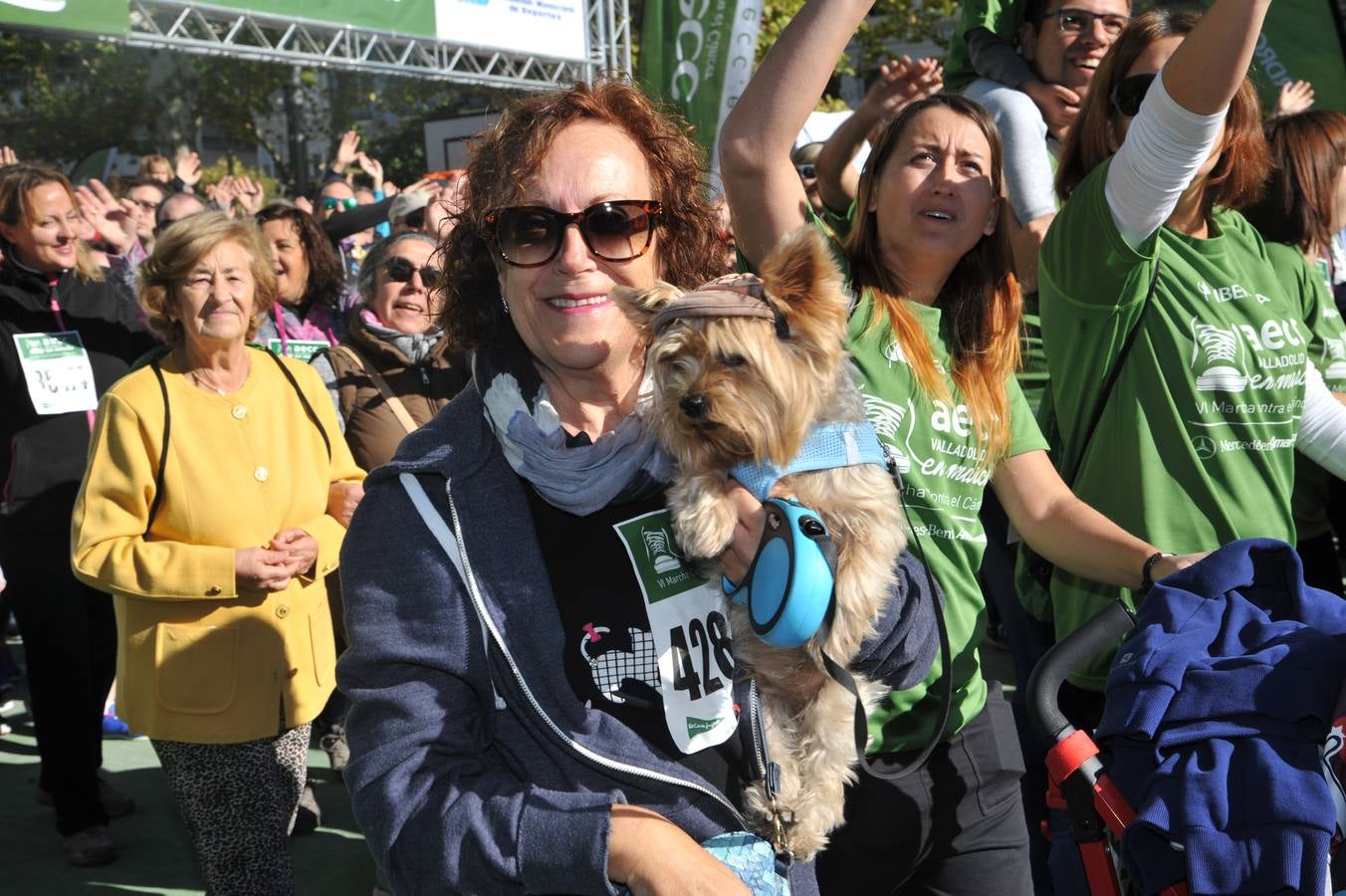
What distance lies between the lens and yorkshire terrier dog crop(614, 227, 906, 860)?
2.06m

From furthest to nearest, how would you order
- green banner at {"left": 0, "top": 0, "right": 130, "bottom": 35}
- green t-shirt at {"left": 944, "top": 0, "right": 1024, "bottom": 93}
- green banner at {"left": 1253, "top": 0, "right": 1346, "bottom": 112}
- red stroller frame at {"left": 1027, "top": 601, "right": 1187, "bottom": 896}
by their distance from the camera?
green banner at {"left": 0, "top": 0, "right": 130, "bottom": 35}
green banner at {"left": 1253, "top": 0, "right": 1346, "bottom": 112}
green t-shirt at {"left": 944, "top": 0, "right": 1024, "bottom": 93}
red stroller frame at {"left": 1027, "top": 601, "right": 1187, "bottom": 896}

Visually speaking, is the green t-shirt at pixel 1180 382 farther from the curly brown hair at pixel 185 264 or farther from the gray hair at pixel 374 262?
the gray hair at pixel 374 262

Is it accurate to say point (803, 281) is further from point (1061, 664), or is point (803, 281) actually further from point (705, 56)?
point (705, 56)

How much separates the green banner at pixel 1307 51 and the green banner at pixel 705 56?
350 cm

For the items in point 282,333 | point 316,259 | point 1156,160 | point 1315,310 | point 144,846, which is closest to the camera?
point 1156,160

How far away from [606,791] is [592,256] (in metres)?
0.87

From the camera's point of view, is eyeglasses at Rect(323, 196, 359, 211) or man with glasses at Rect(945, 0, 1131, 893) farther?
eyeglasses at Rect(323, 196, 359, 211)

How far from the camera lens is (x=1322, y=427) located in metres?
3.42

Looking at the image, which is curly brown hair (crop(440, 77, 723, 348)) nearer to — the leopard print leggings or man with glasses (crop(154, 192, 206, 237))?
the leopard print leggings

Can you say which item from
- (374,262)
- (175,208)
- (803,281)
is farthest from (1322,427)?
(175,208)

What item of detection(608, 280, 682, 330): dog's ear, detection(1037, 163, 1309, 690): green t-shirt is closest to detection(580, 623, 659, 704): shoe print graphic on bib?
detection(608, 280, 682, 330): dog's ear

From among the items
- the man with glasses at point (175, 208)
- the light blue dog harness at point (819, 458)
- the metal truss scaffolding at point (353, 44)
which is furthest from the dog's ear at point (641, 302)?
the metal truss scaffolding at point (353, 44)

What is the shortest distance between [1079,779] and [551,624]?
1.03m

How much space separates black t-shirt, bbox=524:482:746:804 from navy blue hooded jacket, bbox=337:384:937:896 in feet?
0.07
